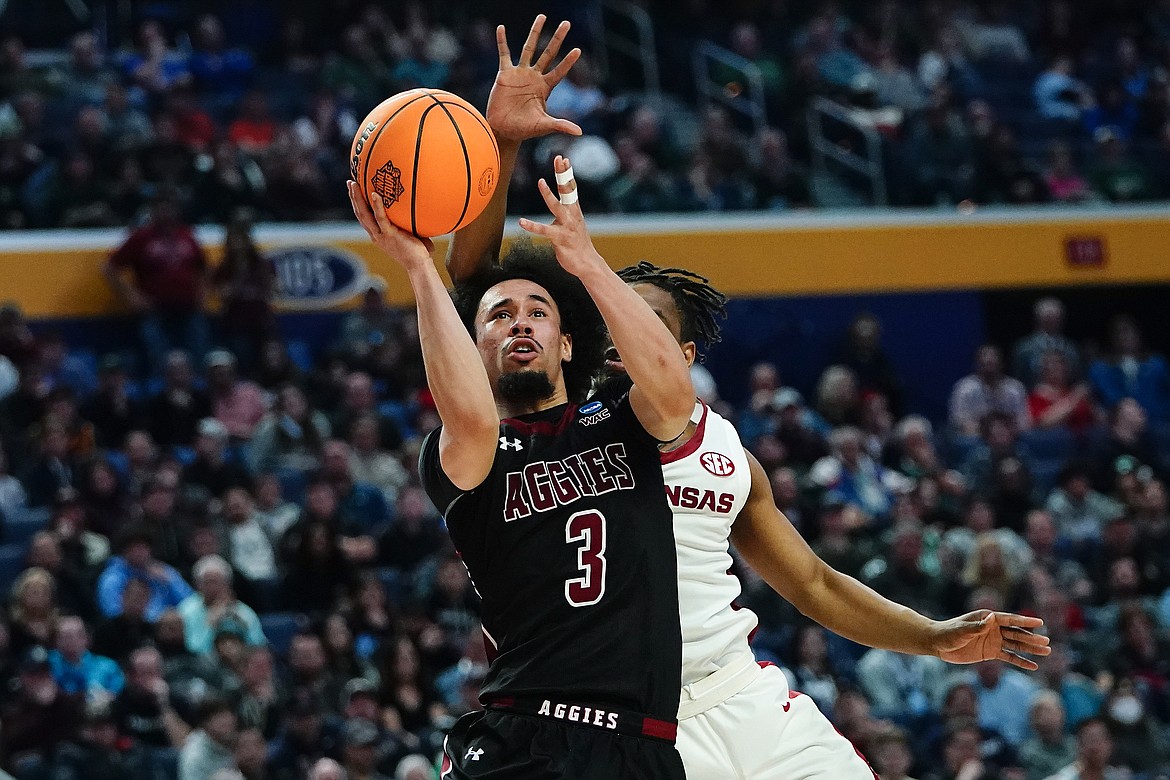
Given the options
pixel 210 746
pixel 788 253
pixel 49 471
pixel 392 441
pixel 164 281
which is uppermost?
pixel 164 281

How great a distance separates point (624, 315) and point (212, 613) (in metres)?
6.69

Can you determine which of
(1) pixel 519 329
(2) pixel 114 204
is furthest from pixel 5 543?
(1) pixel 519 329

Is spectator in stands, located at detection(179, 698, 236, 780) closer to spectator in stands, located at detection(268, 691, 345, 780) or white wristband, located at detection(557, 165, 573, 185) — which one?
spectator in stands, located at detection(268, 691, 345, 780)

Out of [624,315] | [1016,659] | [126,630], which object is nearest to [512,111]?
[624,315]

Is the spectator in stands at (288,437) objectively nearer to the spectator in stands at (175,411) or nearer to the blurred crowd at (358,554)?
the blurred crowd at (358,554)

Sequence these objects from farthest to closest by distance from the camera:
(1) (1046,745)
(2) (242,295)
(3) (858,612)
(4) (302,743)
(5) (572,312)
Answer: (2) (242,295) → (1) (1046,745) → (4) (302,743) → (5) (572,312) → (3) (858,612)

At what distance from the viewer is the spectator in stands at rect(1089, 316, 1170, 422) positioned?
16.7 metres

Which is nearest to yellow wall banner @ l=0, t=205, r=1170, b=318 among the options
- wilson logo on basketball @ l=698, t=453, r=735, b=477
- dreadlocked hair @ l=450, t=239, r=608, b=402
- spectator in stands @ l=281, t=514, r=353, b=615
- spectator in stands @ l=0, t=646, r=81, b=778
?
spectator in stands @ l=281, t=514, r=353, b=615

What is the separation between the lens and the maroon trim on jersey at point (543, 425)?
474 centimetres

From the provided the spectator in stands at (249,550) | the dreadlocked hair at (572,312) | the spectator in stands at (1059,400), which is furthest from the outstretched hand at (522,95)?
the spectator in stands at (1059,400)

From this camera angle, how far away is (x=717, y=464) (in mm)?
5176

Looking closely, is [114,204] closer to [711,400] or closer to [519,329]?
[711,400]

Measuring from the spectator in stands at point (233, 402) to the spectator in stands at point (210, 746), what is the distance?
140 inches

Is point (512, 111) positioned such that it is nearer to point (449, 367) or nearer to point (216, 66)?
point (449, 367)
